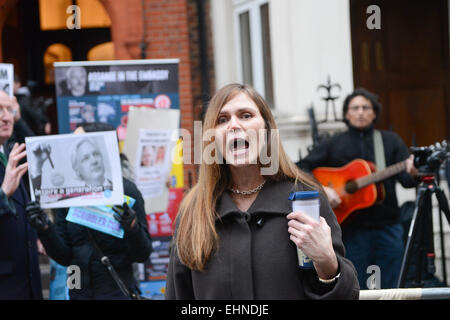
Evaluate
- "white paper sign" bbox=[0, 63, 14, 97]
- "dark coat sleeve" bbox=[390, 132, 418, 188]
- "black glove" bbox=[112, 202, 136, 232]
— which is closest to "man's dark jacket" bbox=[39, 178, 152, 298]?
"black glove" bbox=[112, 202, 136, 232]

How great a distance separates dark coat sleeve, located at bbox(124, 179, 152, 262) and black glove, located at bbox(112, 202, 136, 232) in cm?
5

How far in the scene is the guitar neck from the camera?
4.57 m

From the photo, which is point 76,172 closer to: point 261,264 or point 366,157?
point 261,264

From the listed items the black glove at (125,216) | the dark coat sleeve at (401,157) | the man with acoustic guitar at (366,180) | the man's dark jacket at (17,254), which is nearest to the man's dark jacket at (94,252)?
the black glove at (125,216)

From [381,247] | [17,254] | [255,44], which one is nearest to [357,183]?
[381,247]

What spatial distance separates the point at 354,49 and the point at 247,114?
19.3 ft

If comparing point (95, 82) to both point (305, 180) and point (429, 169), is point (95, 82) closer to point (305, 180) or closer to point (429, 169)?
point (429, 169)

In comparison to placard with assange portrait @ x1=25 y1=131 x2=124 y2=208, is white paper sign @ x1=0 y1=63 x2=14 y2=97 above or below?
above

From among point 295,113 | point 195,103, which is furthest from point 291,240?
point 195,103

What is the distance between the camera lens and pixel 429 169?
13.0ft

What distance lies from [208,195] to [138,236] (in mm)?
1642

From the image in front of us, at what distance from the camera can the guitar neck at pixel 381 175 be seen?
4570 mm

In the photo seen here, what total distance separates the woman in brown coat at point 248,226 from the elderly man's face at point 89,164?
4.79 feet

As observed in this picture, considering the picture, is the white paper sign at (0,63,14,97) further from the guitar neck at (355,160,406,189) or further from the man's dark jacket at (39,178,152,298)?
the guitar neck at (355,160,406,189)
